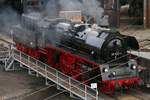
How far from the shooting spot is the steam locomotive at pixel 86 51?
59.9ft

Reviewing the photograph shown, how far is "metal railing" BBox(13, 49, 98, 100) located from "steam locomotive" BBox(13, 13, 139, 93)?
1.57ft

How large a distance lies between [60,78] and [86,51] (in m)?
1.73

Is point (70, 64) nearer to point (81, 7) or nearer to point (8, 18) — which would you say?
point (81, 7)

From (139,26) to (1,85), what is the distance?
1946 cm

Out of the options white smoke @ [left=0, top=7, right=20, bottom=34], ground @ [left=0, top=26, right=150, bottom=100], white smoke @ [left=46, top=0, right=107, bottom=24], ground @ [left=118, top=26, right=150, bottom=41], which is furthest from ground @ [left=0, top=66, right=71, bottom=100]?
ground @ [left=118, top=26, right=150, bottom=41]

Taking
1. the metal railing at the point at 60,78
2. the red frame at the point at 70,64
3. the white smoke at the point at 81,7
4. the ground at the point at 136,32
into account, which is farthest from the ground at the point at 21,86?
the ground at the point at 136,32

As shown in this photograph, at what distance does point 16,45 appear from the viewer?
27250mm

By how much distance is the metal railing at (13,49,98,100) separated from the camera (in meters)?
17.8

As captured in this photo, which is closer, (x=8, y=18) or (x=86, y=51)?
(x=86, y=51)

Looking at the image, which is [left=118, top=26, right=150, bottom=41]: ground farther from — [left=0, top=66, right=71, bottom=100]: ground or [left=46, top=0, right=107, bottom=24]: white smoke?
[left=0, top=66, right=71, bottom=100]: ground

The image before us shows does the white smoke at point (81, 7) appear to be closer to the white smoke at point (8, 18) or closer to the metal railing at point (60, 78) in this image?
the white smoke at point (8, 18)

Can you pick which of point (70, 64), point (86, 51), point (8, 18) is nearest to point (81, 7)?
point (70, 64)

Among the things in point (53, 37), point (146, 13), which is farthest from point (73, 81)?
point (146, 13)

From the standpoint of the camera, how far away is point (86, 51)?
19516 millimetres
